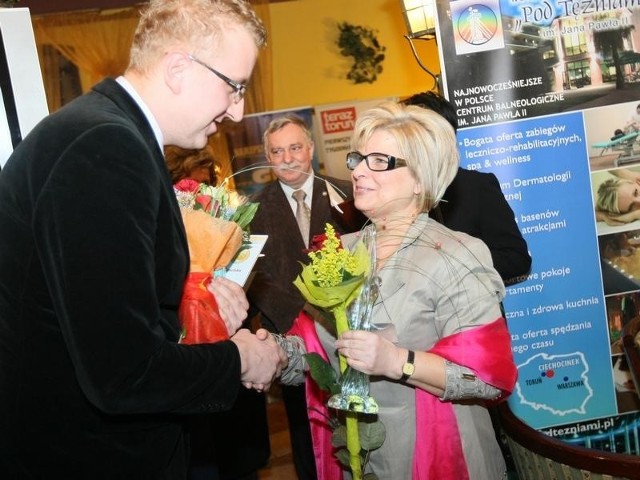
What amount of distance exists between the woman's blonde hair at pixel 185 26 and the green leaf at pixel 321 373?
0.79 metres

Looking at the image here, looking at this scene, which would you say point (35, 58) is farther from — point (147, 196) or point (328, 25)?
point (328, 25)

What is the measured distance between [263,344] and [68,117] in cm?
72

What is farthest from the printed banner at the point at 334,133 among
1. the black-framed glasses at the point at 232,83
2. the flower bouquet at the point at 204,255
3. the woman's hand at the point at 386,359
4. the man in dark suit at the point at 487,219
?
the black-framed glasses at the point at 232,83

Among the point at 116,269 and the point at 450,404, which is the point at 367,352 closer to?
the point at 450,404

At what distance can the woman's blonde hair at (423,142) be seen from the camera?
212 cm

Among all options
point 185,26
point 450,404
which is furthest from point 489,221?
point 185,26

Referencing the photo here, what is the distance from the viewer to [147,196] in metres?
1.42

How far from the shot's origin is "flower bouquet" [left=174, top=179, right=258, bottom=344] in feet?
6.13

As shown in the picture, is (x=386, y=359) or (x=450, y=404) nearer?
(x=386, y=359)

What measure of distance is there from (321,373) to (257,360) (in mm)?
209

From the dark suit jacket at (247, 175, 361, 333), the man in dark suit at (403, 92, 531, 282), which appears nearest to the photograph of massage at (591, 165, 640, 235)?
the man in dark suit at (403, 92, 531, 282)

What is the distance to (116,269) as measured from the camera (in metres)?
1.35

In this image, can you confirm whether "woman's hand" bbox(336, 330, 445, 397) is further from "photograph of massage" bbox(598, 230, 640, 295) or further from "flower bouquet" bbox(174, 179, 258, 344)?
"photograph of massage" bbox(598, 230, 640, 295)

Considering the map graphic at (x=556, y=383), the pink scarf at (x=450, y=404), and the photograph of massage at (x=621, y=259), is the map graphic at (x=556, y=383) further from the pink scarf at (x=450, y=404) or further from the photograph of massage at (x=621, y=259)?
the pink scarf at (x=450, y=404)
